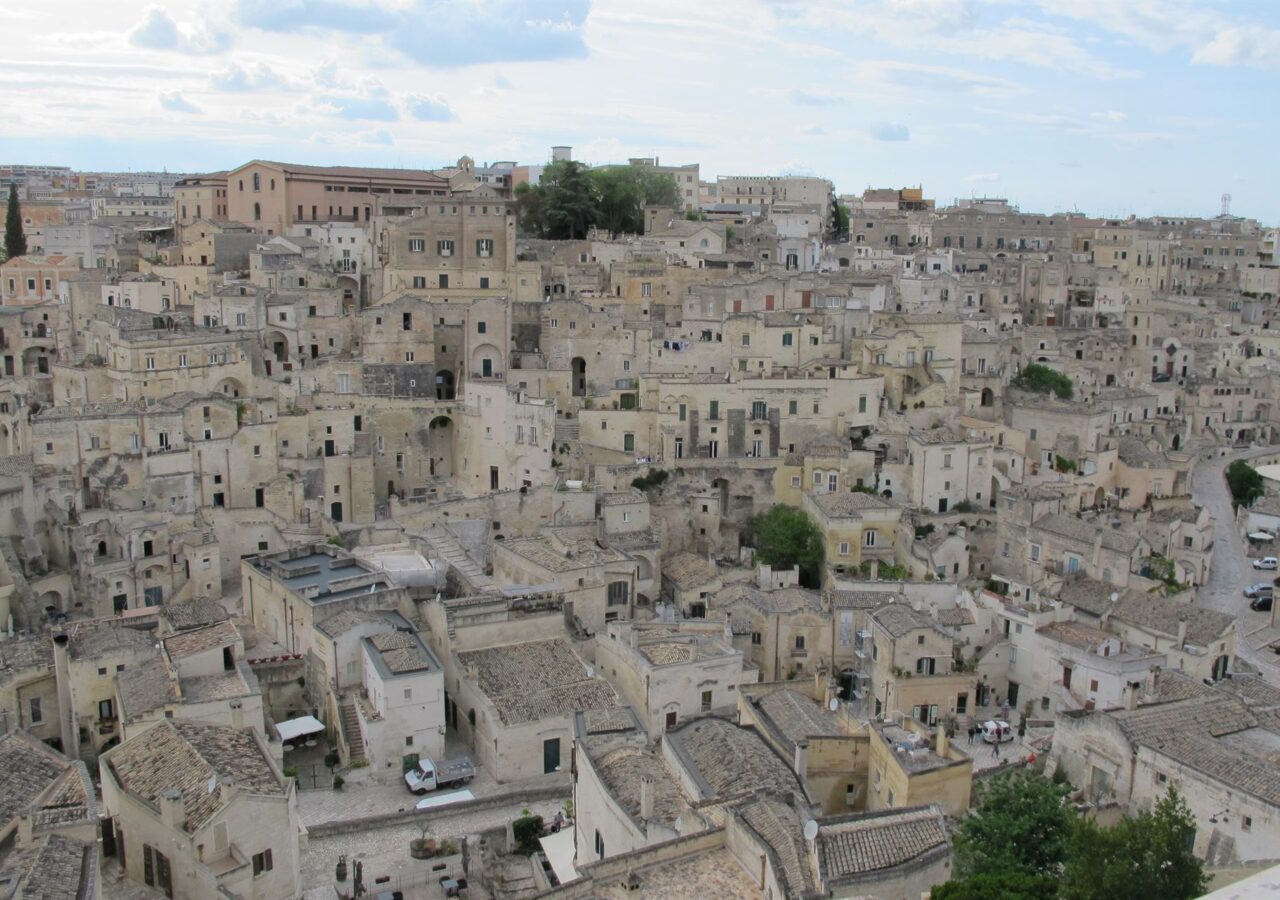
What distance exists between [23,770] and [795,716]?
13.2 m

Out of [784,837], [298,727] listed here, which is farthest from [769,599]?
[784,837]

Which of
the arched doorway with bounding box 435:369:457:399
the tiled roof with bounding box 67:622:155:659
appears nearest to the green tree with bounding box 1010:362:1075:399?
the arched doorway with bounding box 435:369:457:399

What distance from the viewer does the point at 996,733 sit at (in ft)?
85.4

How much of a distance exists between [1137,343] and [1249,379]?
4.79 metres

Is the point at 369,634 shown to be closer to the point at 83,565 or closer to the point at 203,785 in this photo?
the point at 203,785

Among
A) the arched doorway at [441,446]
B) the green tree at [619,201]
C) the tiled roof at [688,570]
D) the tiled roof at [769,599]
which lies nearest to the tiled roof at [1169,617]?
the tiled roof at [769,599]

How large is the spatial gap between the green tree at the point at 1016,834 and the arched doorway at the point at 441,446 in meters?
24.9

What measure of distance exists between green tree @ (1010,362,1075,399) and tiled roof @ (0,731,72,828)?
36.4 metres

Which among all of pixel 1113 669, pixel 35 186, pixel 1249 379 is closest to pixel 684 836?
pixel 1113 669

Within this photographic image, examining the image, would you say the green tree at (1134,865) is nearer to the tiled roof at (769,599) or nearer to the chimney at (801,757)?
the chimney at (801,757)

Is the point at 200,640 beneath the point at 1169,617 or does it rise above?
above

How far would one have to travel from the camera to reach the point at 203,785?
742 inches

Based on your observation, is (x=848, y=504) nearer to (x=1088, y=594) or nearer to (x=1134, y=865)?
(x=1088, y=594)

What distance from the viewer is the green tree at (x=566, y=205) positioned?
5947 centimetres
